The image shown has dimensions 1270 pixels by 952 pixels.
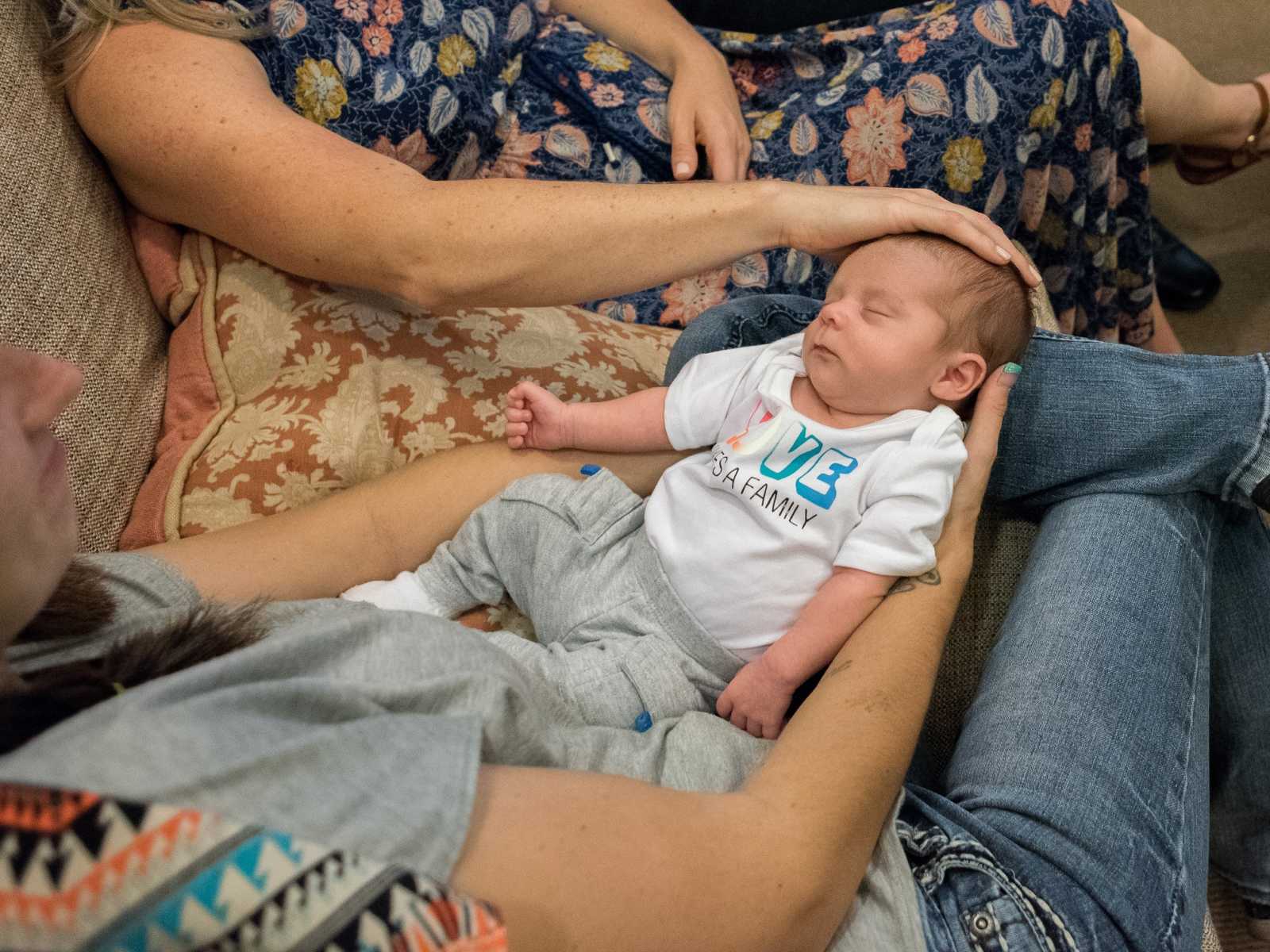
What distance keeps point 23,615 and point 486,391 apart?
0.64 m

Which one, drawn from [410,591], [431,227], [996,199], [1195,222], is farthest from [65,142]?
[1195,222]

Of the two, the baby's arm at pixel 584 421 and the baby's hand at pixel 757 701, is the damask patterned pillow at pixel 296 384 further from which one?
the baby's hand at pixel 757 701

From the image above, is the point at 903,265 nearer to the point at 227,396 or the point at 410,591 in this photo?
the point at 410,591

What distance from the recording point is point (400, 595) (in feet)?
3.53

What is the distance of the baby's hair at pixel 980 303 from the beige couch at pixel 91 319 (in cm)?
28

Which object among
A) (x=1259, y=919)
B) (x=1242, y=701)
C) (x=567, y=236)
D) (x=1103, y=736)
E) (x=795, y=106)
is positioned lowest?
(x=1259, y=919)

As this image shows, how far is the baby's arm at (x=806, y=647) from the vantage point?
959 millimetres

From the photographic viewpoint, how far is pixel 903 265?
1.02 meters

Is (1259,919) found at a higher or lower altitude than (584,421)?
lower

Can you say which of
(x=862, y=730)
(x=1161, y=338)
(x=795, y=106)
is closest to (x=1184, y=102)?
(x=1161, y=338)

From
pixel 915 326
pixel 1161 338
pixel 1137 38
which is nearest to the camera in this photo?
pixel 915 326

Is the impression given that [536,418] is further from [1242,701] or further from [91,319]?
[1242,701]

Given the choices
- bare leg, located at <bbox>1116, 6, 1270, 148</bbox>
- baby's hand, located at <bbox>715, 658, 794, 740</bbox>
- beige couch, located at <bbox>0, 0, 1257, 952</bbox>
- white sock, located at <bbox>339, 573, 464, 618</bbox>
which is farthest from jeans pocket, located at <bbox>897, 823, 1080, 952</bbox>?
bare leg, located at <bbox>1116, 6, 1270, 148</bbox>

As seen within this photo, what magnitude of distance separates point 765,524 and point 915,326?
27 centimetres
